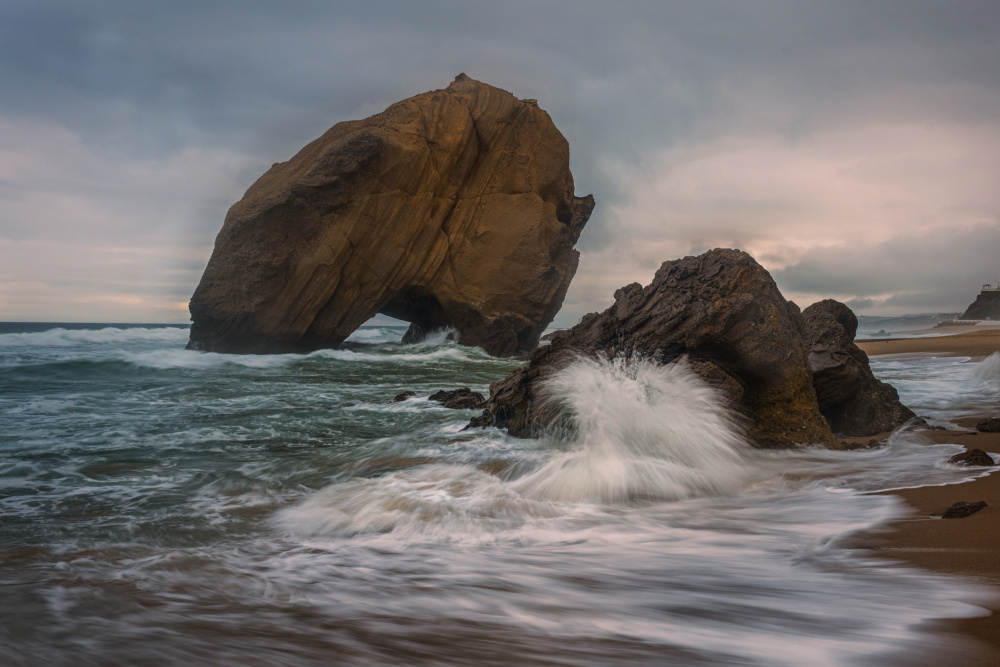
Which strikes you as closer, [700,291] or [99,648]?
[99,648]

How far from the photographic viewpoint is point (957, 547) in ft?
7.11

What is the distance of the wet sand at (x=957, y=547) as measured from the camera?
1480 millimetres

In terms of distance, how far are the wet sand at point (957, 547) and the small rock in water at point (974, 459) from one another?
0.23 meters

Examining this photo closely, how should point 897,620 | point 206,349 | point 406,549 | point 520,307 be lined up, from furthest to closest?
point 520,307 < point 206,349 < point 406,549 < point 897,620

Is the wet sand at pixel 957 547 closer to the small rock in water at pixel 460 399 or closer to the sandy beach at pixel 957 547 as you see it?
the sandy beach at pixel 957 547

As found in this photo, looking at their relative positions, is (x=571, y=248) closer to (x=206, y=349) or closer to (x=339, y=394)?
(x=206, y=349)

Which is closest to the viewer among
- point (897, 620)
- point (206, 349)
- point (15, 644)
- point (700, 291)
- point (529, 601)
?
point (897, 620)

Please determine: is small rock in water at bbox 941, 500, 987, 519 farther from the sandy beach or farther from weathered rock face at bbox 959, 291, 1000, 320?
weathered rock face at bbox 959, 291, 1000, 320

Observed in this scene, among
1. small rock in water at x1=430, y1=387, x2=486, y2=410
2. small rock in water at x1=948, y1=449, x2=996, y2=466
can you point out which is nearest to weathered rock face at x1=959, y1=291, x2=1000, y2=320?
small rock in water at x1=430, y1=387, x2=486, y2=410

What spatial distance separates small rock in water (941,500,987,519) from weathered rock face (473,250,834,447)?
178 cm

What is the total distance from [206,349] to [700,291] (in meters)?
17.8

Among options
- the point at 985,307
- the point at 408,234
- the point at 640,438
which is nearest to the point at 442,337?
the point at 408,234

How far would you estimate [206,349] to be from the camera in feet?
61.7

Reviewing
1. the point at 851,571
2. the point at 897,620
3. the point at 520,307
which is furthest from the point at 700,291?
the point at 520,307
